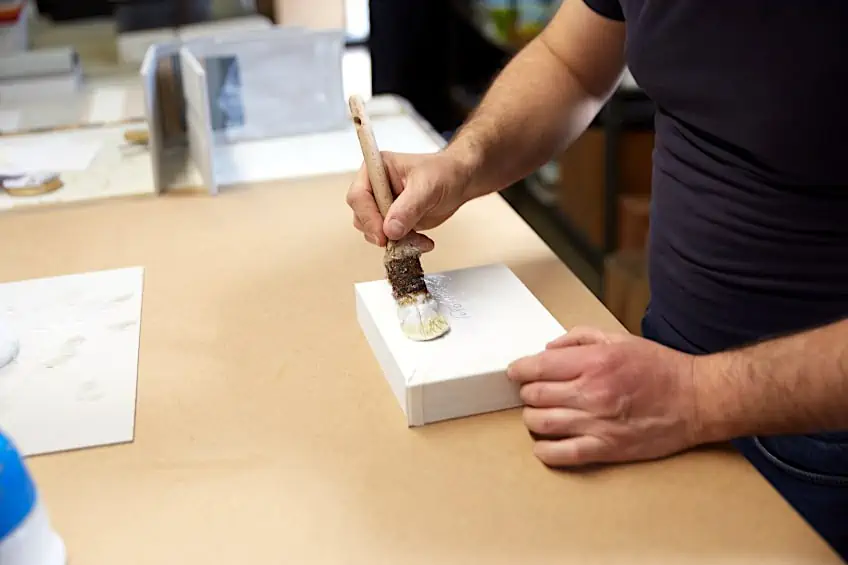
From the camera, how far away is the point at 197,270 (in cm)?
107

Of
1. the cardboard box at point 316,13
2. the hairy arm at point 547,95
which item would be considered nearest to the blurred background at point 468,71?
the cardboard box at point 316,13

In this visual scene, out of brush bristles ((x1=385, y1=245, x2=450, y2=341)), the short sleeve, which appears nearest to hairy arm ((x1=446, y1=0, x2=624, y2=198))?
the short sleeve

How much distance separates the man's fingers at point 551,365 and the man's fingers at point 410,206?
0.65ft

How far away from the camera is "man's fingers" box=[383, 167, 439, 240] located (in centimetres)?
87

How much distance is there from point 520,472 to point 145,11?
168 cm

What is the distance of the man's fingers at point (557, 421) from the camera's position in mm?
710

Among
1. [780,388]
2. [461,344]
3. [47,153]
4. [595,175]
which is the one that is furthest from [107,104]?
[780,388]

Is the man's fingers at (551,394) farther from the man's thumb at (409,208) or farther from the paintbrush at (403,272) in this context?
the man's thumb at (409,208)

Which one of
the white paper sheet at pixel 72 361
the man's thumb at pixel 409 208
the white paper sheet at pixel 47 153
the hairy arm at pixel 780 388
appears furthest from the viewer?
the white paper sheet at pixel 47 153

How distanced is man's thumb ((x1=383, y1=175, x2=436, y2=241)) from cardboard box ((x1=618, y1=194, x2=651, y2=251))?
1.36 meters

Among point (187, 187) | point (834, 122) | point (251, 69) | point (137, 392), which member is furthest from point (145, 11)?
point (834, 122)

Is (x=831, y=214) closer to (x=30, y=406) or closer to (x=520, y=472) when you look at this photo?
(x=520, y=472)

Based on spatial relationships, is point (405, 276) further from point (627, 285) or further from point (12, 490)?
point (627, 285)

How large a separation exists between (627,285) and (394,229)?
1286 millimetres
